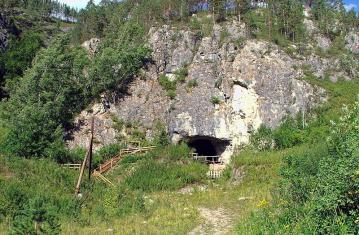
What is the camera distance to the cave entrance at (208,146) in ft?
117

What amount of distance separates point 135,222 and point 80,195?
5840 millimetres

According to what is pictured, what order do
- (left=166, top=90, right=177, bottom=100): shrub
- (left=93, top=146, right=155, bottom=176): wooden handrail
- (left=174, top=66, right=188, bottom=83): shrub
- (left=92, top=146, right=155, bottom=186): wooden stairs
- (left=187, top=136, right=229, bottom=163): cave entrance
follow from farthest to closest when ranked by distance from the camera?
(left=174, top=66, right=188, bottom=83): shrub, (left=166, top=90, right=177, bottom=100): shrub, (left=187, top=136, right=229, bottom=163): cave entrance, (left=93, top=146, right=155, bottom=176): wooden handrail, (left=92, top=146, right=155, bottom=186): wooden stairs

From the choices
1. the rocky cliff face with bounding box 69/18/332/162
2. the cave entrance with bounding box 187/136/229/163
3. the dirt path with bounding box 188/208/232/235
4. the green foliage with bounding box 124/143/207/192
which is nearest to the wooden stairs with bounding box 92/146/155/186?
the green foliage with bounding box 124/143/207/192

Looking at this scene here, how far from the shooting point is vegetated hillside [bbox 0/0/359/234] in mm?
11945

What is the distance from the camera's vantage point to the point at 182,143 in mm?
34219

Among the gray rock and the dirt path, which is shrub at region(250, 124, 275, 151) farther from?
the gray rock

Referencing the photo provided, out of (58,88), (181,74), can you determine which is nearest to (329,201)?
(181,74)

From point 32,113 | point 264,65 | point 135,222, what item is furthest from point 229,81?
point 135,222

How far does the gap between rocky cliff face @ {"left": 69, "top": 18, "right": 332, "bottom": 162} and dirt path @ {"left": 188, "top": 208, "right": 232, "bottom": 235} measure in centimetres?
1489

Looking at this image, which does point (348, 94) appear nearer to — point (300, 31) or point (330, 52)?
point (330, 52)

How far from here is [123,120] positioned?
3556 cm

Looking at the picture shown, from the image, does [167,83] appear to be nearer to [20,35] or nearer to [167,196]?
[167,196]

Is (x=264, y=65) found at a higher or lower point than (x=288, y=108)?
higher

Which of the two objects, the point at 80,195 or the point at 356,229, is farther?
the point at 80,195
